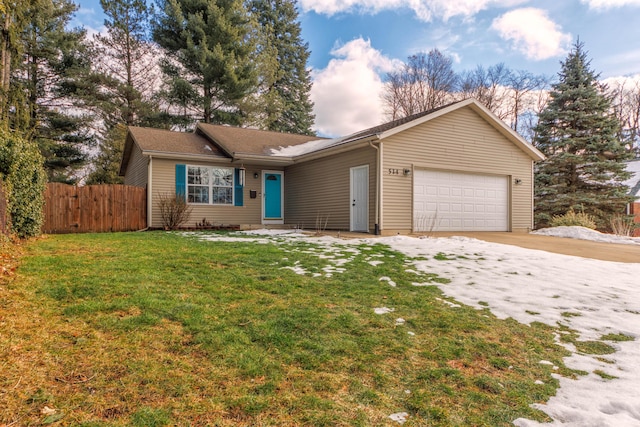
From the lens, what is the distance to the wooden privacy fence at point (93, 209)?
11.1 m

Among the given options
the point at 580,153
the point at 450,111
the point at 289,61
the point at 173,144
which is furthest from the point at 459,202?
the point at 289,61

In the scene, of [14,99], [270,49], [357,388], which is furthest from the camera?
[270,49]

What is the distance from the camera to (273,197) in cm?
1417

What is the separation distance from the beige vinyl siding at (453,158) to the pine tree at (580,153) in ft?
16.1

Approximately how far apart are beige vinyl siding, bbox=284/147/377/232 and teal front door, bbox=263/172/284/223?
26 cm

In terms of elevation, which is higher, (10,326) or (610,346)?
(10,326)

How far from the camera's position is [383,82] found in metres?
25.4

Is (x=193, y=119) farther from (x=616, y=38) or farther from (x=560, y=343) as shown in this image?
(x=560, y=343)

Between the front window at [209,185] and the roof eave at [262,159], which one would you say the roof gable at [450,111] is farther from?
the front window at [209,185]

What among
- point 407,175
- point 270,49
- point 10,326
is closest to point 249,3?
point 270,49

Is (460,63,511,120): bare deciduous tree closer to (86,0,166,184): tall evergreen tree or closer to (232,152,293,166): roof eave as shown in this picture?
(232,152,293,166): roof eave

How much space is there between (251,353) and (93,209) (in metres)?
11.0

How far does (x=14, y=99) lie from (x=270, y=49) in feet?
65.1

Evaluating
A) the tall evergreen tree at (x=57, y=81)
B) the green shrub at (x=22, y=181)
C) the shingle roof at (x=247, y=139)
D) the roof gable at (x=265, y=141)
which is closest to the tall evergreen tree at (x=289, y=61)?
the shingle roof at (x=247, y=139)
